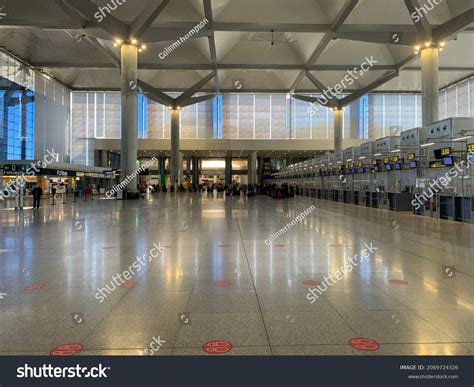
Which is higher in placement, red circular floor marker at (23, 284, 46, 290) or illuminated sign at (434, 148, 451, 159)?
illuminated sign at (434, 148, 451, 159)

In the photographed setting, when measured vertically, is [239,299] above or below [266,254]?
below

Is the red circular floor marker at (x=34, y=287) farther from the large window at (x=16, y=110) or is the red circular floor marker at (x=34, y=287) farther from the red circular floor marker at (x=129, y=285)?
the large window at (x=16, y=110)

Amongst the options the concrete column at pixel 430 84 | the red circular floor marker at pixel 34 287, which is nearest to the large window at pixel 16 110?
the red circular floor marker at pixel 34 287

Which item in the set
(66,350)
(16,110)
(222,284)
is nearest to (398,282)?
(222,284)

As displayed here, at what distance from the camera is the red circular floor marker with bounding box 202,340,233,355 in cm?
298

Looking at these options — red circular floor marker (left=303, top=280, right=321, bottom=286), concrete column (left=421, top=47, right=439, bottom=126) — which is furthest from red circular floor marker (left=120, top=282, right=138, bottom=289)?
concrete column (left=421, top=47, right=439, bottom=126)

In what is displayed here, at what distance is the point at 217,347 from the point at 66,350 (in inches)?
49.9

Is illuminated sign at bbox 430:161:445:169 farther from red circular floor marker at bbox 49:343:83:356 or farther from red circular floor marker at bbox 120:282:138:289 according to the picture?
red circular floor marker at bbox 49:343:83:356

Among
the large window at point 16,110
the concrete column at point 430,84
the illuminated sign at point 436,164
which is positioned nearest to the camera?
the illuminated sign at point 436,164

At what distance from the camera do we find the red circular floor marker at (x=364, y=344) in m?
3.03

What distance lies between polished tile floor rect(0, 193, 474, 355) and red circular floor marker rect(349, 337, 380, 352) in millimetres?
53

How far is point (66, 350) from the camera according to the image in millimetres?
3006

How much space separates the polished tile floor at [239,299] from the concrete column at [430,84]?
72.2 ft

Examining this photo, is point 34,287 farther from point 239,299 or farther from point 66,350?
point 239,299
